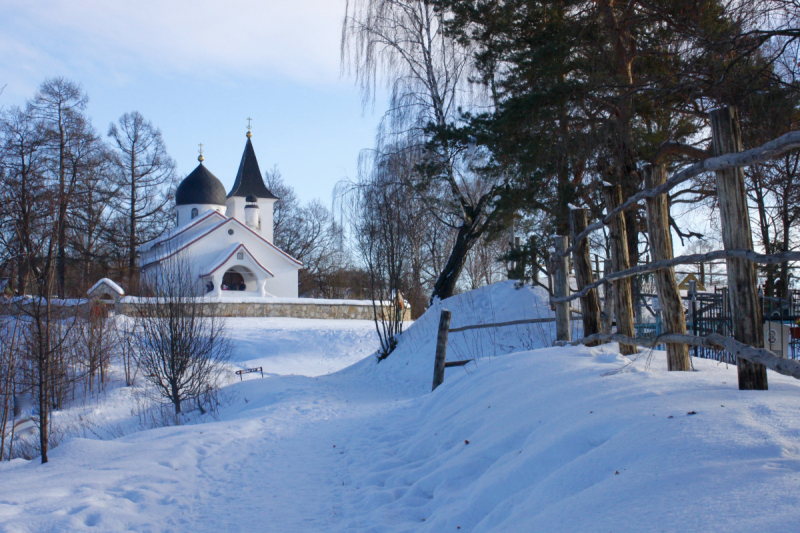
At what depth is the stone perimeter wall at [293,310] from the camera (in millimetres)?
26703

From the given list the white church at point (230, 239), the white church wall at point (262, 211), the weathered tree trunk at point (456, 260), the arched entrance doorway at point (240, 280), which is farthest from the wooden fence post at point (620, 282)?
the white church wall at point (262, 211)

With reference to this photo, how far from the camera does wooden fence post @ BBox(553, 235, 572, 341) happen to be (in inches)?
267

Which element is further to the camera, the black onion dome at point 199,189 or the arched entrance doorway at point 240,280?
the black onion dome at point 199,189

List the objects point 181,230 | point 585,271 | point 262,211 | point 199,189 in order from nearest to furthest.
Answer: point 585,271, point 181,230, point 199,189, point 262,211

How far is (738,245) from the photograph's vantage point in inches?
134

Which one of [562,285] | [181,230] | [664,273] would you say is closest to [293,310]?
[181,230]

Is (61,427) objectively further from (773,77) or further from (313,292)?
(313,292)

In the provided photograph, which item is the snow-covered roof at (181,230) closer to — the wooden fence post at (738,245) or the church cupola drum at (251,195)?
the church cupola drum at (251,195)

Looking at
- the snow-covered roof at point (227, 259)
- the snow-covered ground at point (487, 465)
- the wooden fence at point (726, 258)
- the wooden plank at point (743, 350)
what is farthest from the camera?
the snow-covered roof at point (227, 259)

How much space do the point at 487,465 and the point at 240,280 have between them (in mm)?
34047

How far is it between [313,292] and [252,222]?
39.3ft

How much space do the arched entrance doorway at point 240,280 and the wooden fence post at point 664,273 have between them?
31.6 m

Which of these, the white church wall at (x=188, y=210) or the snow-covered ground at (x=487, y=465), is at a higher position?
the white church wall at (x=188, y=210)

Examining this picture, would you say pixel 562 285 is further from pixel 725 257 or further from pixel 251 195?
pixel 251 195
